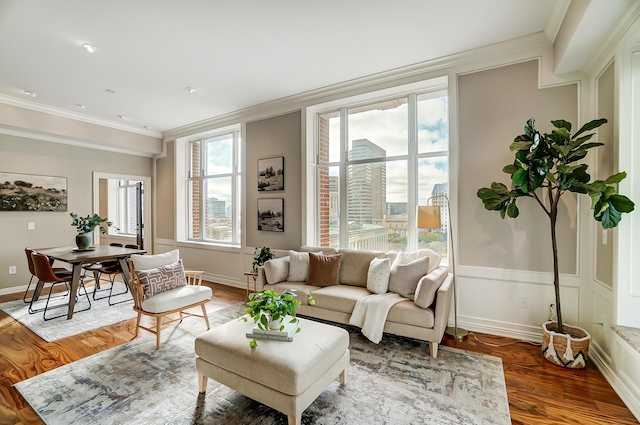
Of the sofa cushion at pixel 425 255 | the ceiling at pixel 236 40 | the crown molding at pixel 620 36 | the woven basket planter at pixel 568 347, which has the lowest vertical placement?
the woven basket planter at pixel 568 347

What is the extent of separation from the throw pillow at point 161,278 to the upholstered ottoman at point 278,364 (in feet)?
4.03

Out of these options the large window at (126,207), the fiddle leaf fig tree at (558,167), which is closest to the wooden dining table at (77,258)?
the large window at (126,207)

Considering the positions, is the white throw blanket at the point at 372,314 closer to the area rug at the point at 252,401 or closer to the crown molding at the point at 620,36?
the area rug at the point at 252,401

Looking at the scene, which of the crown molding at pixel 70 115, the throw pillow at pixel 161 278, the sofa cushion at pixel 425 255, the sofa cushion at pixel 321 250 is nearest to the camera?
the throw pillow at pixel 161 278

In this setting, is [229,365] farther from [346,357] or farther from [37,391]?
[37,391]

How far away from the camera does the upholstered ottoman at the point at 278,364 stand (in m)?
1.74

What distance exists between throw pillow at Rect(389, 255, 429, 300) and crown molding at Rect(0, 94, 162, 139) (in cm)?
583

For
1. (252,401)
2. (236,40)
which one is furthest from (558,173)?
(236,40)

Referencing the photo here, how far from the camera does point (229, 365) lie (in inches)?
77.1

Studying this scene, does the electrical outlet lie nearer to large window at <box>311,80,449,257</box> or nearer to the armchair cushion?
large window at <box>311,80,449,257</box>

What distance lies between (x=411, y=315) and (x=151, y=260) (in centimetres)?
274

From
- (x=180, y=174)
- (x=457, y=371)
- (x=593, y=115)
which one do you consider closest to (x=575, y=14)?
(x=593, y=115)

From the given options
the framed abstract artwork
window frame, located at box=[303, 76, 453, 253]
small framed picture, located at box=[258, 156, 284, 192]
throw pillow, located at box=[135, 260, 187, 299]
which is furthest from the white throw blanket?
the framed abstract artwork

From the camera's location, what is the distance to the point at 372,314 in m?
2.91
